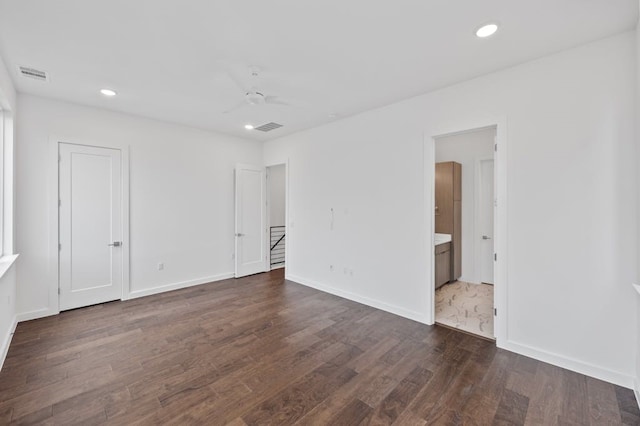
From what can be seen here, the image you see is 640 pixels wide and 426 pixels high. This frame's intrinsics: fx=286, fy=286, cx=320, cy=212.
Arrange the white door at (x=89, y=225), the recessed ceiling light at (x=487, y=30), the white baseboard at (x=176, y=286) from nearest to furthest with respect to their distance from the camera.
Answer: the recessed ceiling light at (x=487, y=30) < the white door at (x=89, y=225) < the white baseboard at (x=176, y=286)

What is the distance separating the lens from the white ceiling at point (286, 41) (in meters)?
2.05

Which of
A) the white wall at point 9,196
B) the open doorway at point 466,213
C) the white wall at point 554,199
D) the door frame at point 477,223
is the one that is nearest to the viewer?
the white wall at point 554,199

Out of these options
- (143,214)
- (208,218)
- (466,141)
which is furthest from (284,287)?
(466,141)

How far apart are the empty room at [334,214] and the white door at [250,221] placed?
3.23 feet

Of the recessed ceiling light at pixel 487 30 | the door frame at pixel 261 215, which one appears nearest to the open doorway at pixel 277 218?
the door frame at pixel 261 215

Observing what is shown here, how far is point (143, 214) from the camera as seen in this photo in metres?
4.59

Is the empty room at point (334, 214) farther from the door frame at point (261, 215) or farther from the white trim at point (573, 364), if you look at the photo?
the door frame at point (261, 215)

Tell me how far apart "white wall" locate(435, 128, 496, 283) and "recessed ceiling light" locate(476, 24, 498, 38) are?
3.04 metres

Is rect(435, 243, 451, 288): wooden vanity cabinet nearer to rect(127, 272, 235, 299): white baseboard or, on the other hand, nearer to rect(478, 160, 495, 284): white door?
rect(478, 160, 495, 284): white door

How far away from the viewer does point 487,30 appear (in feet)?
7.52

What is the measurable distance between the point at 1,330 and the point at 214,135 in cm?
387

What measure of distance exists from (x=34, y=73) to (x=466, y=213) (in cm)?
648

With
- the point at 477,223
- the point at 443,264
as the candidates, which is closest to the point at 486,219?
the point at 477,223

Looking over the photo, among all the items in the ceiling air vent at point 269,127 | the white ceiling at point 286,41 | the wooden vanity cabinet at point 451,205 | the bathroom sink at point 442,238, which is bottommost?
the bathroom sink at point 442,238
